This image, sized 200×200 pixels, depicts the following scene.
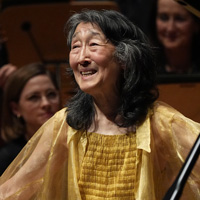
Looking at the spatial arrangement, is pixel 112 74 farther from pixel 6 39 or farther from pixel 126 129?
pixel 6 39

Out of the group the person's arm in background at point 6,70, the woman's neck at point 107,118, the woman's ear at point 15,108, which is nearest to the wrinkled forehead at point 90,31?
the woman's neck at point 107,118

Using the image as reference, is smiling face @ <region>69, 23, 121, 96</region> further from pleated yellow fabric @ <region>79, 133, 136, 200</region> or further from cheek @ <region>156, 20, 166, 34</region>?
cheek @ <region>156, 20, 166, 34</region>

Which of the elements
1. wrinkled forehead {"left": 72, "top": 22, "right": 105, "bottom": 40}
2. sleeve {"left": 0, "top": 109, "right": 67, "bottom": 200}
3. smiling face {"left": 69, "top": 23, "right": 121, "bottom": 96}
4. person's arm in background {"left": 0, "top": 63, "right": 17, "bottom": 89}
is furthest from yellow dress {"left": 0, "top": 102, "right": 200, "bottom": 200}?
person's arm in background {"left": 0, "top": 63, "right": 17, "bottom": 89}

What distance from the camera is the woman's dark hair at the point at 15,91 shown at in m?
3.09

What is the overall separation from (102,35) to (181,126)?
1.42 ft

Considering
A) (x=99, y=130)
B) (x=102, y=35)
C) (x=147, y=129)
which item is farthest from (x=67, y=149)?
(x=102, y=35)

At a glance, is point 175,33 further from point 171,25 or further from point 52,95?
point 52,95

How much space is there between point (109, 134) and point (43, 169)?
278 mm

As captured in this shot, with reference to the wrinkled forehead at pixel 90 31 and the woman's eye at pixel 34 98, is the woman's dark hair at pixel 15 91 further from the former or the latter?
the wrinkled forehead at pixel 90 31

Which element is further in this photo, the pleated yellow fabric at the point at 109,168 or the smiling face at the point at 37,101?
the smiling face at the point at 37,101

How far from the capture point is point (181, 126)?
2.04 meters

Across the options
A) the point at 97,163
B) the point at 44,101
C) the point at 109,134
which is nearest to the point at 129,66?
the point at 109,134

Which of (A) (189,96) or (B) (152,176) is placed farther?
→ (A) (189,96)

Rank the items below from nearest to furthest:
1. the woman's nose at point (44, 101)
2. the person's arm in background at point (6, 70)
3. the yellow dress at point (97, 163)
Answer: the yellow dress at point (97, 163), the woman's nose at point (44, 101), the person's arm in background at point (6, 70)
